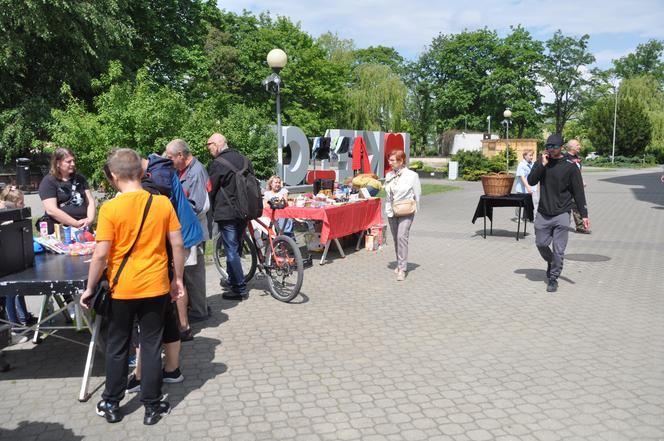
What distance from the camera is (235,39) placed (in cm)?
3941

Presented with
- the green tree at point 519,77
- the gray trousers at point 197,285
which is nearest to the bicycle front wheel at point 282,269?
the gray trousers at point 197,285

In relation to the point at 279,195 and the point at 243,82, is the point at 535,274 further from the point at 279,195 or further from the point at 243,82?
the point at 243,82

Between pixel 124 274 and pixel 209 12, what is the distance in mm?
32216

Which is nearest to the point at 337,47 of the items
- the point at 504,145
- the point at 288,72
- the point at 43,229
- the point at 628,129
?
the point at 288,72

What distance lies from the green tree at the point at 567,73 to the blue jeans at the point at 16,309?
76141mm

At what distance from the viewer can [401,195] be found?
324 inches

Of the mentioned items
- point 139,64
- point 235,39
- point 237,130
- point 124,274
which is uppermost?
point 235,39

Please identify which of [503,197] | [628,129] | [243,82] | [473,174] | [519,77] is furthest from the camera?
[519,77]

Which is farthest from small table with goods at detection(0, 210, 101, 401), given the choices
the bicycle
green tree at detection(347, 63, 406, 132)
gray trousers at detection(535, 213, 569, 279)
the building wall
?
green tree at detection(347, 63, 406, 132)

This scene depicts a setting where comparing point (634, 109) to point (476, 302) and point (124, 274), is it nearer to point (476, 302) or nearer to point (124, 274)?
point (476, 302)

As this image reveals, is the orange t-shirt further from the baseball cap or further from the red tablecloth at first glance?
the baseball cap

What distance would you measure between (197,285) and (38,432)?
2583 mm

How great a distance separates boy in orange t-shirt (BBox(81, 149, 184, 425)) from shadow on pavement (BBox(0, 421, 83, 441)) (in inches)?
10.2

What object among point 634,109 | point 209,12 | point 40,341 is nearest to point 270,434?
point 40,341
